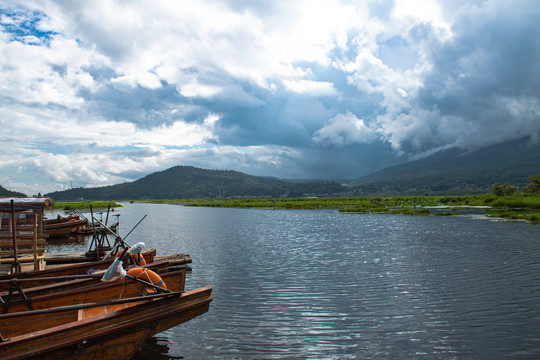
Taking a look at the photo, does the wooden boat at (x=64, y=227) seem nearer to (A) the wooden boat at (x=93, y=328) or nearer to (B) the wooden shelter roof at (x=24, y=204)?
(B) the wooden shelter roof at (x=24, y=204)

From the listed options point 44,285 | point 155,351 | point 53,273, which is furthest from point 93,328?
point 53,273

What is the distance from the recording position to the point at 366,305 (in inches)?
583

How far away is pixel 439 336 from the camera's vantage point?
11.8 metres

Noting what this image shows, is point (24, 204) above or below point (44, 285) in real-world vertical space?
above

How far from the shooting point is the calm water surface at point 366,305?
11094 millimetres

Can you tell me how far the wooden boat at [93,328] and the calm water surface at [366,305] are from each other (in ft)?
4.76

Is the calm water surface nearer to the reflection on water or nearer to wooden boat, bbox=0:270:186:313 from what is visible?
the reflection on water

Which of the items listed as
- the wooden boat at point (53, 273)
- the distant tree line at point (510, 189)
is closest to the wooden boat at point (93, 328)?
the wooden boat at point (53, 273)

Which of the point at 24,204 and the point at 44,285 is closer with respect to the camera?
the point at 44,285

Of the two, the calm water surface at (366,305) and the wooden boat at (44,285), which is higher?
the wooden boat at (44,285)

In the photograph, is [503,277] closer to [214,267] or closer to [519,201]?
[214,267]

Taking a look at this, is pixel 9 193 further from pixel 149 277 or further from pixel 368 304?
pixel 368 304

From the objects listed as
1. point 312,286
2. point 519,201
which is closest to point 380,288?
point 312,286

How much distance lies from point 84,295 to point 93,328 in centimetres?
345
